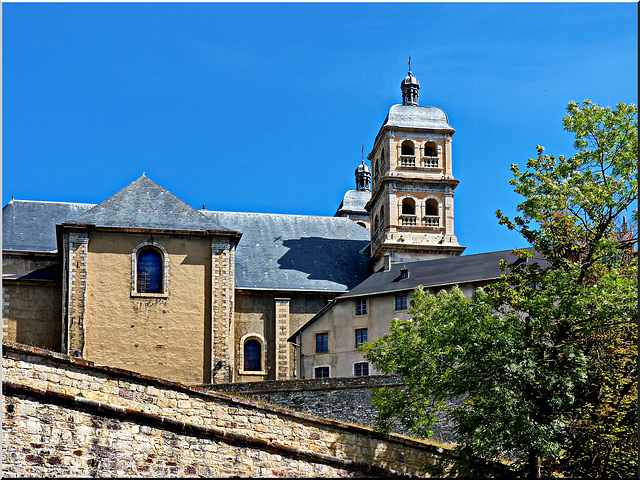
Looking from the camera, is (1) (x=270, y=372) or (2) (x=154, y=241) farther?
(1) (x=270, y=372)

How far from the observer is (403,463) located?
22.0 metres

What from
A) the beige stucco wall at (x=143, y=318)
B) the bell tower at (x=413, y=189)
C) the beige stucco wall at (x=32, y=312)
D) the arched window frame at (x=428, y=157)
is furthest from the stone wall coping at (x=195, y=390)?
the arched window frame at (x=428, y=157)

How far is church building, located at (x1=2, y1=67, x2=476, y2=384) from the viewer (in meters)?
42.2

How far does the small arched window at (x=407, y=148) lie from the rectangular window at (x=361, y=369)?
16.2 meters

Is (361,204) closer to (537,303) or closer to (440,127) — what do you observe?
(440,127)

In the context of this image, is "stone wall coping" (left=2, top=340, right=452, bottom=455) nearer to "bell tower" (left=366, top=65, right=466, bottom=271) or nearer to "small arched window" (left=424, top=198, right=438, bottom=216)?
"bell tower" (left=366, top=65, right=466, bottom=271)

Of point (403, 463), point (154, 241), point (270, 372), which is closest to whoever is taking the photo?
point (403, 463)

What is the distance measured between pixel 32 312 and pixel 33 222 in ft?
22.2

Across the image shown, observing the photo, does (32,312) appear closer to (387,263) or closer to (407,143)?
(387,263)

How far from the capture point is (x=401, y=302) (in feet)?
143

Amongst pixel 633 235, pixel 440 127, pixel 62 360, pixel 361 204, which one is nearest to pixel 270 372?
pixel 440 127

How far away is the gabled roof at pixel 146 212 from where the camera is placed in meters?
43.5

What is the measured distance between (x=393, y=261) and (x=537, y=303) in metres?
27.5

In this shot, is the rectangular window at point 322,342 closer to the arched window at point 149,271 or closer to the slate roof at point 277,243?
the slate roof at point 277,243
